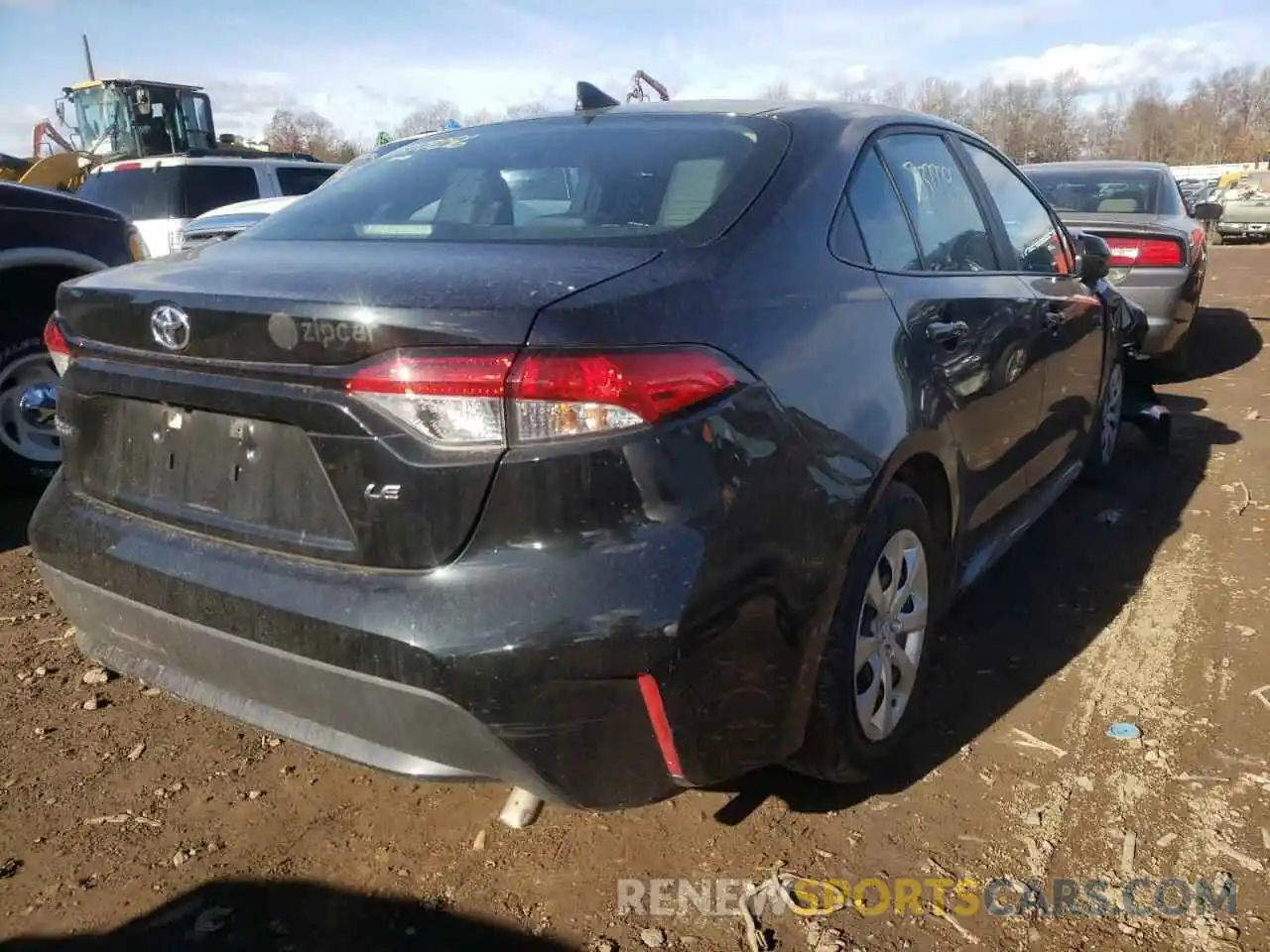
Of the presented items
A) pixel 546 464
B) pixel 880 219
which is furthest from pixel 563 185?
pixel 546 464

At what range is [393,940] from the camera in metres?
2.18

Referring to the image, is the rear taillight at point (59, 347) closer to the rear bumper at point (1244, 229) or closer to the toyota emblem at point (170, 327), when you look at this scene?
the toyota emblem at point (170, 327)

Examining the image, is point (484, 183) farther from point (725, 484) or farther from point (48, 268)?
point (48, 268)

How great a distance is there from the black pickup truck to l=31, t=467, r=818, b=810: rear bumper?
10.4ft

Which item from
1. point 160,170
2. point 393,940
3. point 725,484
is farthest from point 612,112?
point 160,170

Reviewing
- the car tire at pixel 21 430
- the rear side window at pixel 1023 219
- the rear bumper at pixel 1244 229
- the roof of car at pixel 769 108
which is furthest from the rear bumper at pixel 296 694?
the rear bumper at pixel 1244 229

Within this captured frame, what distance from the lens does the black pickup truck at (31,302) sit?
15.7ft

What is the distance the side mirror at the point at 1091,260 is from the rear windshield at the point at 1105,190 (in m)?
4.32

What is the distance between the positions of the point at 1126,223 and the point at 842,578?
255 inches

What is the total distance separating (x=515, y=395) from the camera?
1802 millimetres

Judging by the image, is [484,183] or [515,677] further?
[484,183]

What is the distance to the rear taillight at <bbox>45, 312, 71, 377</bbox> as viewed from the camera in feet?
7.89

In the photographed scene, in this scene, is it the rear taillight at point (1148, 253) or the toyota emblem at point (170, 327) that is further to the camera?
the rear taillight at point (1148, 253)

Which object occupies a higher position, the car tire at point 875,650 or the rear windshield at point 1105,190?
the rear windshield at point 1105,190
